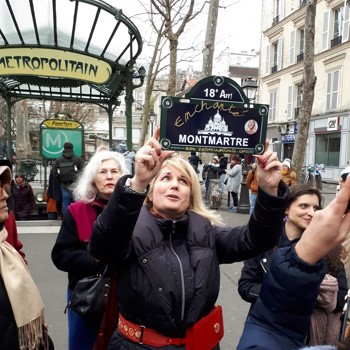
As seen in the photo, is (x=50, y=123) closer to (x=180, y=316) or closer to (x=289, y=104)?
(x=180, y=316)

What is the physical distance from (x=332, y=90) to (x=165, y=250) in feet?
79.5

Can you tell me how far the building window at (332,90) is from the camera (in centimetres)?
2264

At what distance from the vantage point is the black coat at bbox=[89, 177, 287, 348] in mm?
1617

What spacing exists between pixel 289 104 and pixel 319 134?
3492 millimetres

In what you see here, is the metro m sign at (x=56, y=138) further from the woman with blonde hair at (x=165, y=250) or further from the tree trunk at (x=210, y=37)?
the woman with blonde hair at (x=165, y=250)

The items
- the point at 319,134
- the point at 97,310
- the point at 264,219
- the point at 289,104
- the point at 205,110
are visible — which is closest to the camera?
the point at 264,219

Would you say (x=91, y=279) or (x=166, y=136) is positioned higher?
(x=166, y=136)

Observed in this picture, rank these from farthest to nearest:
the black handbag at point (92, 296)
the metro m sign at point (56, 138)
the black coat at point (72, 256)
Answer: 1. the metro m sign at point (56, 138)
2. the black coat at point (72, 256)
3. the black handbag at point (92, 296)

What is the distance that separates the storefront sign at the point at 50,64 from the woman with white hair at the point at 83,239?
10.8 feet

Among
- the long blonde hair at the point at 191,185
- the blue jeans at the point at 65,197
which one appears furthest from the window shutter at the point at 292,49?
the long blonde hair at the point at 191,185

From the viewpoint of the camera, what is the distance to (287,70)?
27156 mm

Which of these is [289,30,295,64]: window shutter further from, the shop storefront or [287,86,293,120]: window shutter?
the shop storefront

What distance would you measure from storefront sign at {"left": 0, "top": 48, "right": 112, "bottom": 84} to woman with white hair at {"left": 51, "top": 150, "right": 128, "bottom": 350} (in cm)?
330

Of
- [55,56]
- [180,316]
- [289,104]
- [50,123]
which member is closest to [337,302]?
[180,316]
